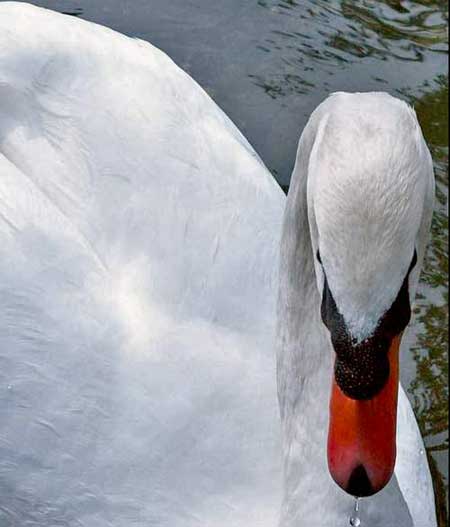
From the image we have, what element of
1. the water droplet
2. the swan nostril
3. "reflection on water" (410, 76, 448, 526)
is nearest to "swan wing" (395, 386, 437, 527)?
the water droplet

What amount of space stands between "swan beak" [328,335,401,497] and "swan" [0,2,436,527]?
0.47m

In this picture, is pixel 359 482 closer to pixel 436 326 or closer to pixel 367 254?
pixel 367 254

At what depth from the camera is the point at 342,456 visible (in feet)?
8.82

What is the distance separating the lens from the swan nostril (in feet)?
8.79

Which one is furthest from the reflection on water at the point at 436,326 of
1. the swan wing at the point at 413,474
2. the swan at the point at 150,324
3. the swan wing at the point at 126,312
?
the swan wing at the point at 126,312

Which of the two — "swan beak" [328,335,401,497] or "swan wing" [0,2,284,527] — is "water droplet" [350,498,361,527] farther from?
"swan beak" [328,335,401,497]

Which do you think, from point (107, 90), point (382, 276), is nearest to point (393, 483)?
point (382, 276)

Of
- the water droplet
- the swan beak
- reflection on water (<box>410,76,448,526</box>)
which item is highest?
the swan beak

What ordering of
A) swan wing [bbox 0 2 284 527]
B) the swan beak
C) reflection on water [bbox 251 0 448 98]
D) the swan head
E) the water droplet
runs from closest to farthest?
the swan head < the swan beak < the water droplet < swan wing [bbox 0 2 284 527] < reflection on water [bbox 251 0 448 98]

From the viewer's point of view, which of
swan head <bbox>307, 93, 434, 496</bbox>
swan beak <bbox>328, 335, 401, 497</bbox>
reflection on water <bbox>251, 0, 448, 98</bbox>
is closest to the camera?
swan head <bbox>307, 93, 434, 496</bbox>

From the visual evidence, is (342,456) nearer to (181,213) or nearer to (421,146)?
(421,146)

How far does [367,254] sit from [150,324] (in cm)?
122

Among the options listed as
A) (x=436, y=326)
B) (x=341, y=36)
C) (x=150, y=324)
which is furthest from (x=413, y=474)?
(x=341, y=36)

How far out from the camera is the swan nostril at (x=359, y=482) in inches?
105
